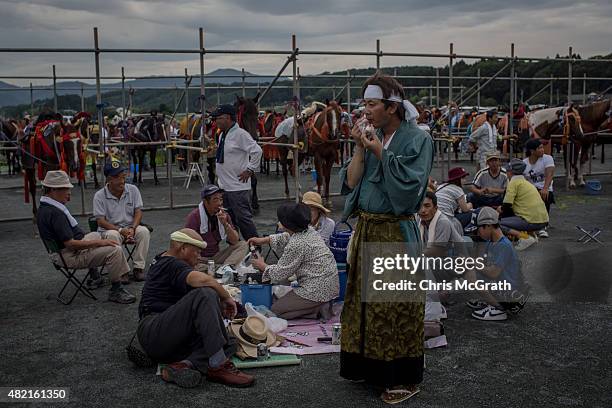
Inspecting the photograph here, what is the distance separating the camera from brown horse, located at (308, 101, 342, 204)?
41.5 feet

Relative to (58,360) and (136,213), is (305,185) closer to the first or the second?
(136,213)

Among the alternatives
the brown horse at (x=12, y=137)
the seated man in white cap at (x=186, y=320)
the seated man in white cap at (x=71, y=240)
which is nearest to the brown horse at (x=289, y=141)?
the seated man in white cap at (x=71, y=240)

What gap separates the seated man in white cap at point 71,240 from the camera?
6.26 m

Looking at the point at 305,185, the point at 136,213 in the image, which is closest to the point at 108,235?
the point at 136,213

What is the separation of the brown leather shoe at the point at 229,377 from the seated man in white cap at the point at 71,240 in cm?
219

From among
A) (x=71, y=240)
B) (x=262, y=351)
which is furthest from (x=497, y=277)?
(x=71, y=240)

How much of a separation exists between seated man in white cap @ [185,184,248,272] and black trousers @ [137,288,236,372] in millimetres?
2144

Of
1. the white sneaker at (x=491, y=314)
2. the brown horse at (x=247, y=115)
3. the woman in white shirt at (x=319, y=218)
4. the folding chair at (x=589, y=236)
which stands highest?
the brown horse at (x=247, y=115)

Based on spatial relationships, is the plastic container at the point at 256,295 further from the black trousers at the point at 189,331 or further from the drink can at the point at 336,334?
the black trousers at the point at 189,331

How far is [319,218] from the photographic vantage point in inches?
277

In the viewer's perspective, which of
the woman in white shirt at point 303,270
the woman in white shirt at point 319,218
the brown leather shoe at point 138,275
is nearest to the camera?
the woman in white shirt at point 303,270

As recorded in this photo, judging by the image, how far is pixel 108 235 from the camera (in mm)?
6957

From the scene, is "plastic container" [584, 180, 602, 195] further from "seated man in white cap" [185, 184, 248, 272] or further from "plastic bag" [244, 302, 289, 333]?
"plastic bag" [244, 302, 289, 333]

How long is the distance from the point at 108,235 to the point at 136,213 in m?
0.49
